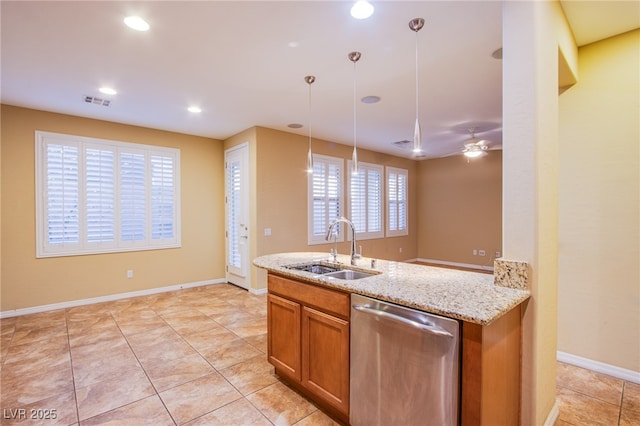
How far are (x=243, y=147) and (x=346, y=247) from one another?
2795 millimetres

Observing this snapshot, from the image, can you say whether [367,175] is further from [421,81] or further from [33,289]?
[33,289]

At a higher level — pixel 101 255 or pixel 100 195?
pixel 100 195

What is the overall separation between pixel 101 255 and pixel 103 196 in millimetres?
870

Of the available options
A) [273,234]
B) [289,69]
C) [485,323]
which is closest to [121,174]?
[273,234]

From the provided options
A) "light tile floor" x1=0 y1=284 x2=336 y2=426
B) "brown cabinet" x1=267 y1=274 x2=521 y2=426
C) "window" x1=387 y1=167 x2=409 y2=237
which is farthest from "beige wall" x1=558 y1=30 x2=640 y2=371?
"window" x1=387 y1=167 x2=409 y2=237

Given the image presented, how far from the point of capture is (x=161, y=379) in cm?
254

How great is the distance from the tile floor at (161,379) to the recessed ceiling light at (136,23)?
8.97ft

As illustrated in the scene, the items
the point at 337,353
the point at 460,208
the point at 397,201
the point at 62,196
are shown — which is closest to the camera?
the point at 337,353

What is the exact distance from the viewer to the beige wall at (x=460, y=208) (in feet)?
22.9

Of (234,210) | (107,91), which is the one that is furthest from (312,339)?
(234,210)

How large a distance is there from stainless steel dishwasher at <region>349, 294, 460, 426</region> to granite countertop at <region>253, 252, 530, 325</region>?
0.06m

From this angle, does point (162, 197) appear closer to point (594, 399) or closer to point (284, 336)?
point (284, 336)

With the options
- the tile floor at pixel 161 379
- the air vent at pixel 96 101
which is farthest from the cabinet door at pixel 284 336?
the air vent at pixel 96 101

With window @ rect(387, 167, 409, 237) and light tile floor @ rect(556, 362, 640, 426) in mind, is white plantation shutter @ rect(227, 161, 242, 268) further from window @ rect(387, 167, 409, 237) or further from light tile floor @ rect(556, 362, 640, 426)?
light tile floor @ rect(556, 362, 640, 426)
